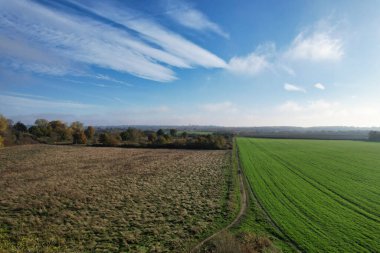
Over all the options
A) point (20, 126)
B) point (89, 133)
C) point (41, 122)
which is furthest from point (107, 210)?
point (41, 122)

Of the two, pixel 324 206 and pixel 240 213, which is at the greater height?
pixel 324 206

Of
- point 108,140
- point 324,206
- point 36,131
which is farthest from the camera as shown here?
point 36,131

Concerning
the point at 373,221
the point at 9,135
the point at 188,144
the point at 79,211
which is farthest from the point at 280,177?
the point at 9,135

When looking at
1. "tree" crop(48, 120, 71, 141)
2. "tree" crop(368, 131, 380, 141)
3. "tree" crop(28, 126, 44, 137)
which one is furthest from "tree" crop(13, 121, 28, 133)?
"tree" crop(368, 131, 380, 141)

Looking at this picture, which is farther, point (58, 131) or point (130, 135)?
point (58, 131)

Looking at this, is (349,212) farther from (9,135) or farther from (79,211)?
(9,135)

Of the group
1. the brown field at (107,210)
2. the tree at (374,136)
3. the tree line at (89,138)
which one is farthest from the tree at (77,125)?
the tree at (374,136)

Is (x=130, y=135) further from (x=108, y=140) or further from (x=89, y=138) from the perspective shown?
(x=89, y=138)

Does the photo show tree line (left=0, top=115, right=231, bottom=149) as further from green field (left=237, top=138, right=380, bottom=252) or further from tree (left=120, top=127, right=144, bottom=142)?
green field (left=237, top=138, right=380, bottom=252)

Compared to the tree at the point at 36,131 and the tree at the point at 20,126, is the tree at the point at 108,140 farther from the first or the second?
the tree at the point at 20,126
